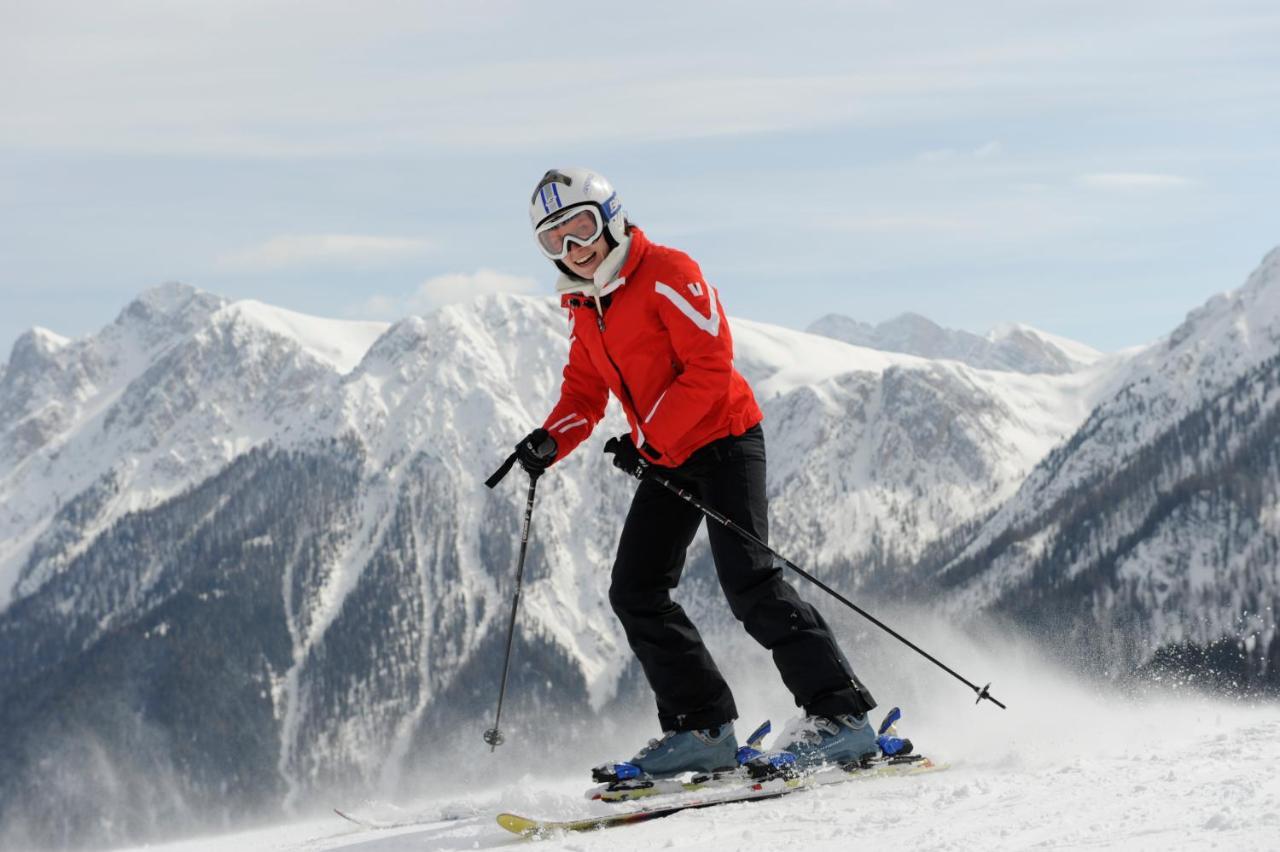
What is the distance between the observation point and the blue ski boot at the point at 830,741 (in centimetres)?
716

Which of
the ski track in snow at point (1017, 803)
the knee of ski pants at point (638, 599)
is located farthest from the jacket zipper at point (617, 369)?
the ski track in snow at point (1017, 803)

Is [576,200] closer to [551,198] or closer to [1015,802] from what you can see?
[551,198]

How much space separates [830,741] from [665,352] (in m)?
2.47

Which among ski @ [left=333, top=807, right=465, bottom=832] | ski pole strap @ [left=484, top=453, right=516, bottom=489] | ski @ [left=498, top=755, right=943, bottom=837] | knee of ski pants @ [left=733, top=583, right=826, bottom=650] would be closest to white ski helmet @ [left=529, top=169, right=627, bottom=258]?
ski pole strap @ [left=484, top=453, right=516, bottom=489]

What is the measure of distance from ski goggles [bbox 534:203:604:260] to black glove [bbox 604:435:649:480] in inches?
45.5

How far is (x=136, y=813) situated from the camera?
183 meters

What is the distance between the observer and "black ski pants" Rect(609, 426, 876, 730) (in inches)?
283

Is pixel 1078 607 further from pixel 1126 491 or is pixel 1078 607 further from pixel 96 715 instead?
pixel 96 715

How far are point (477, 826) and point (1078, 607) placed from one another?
6287 inches

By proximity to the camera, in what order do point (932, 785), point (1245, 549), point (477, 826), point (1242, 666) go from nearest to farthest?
point (932, 785), point (477, 826), point (1242, 666), point (1245, 549)

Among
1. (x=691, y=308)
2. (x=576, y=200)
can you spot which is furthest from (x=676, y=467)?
(x=576, y=200)

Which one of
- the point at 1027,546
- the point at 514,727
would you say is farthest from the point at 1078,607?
the point at 514,727

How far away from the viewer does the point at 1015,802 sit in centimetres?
571

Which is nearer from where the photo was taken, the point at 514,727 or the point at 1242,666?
the point at 1242,666
